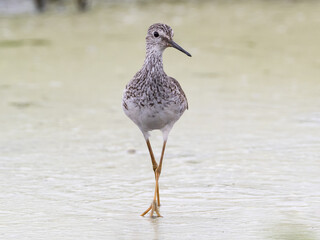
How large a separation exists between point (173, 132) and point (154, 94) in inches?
107

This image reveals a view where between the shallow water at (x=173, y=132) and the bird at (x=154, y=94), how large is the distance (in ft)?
2.01

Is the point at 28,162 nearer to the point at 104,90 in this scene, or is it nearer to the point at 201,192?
the point at 201,192

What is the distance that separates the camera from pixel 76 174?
7105 mm

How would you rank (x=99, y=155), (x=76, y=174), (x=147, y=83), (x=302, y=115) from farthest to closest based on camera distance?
(x=302, y=115)
(x=99, y=155)
(x=76, y=174)
(x=147, y=83)

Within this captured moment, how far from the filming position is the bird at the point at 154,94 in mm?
6047

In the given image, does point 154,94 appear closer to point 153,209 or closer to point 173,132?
point 153,209

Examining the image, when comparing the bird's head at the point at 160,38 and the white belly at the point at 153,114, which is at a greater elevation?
the bird's head at the point at 160,38

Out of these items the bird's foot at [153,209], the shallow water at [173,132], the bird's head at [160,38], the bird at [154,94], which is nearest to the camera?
the shallow water at [173,132]

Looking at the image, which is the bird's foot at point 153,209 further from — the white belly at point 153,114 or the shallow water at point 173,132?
the white belly at point 153,114

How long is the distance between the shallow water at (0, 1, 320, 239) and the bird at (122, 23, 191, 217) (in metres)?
0.61

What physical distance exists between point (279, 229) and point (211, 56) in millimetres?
7258

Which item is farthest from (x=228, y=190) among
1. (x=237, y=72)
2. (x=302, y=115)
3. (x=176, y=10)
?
(x=176, y=10)

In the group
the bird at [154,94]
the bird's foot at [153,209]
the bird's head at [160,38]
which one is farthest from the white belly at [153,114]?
the bird's foot at [153,209]

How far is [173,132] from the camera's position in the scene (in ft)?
28.6
